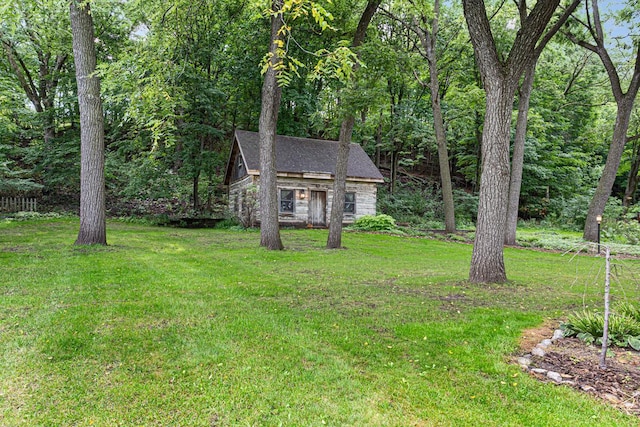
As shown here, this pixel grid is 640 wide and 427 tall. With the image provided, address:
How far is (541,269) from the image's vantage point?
27.1 ft

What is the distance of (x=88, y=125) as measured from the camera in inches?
348

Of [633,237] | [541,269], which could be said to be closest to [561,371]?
[541,269]

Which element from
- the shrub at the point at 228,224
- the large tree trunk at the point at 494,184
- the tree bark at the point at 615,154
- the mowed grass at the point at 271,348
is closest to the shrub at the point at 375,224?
the shrub at the point at 228,224

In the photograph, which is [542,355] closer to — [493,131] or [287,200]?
[493,131]

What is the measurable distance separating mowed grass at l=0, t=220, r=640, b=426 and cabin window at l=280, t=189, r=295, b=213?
475 inches

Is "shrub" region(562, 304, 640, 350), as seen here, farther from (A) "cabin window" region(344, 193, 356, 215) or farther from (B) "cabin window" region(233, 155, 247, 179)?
(B) "cabin window" region(233, 155, 247, 179)

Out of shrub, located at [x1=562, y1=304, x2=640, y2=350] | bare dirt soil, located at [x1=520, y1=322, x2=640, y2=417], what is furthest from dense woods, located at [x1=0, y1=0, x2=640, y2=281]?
bare dirt soil, located at [x1=520, y1=322, x2=640, y2=417]

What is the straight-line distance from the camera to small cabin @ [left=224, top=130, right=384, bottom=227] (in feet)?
60.5

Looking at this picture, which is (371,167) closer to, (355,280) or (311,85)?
(311,85)

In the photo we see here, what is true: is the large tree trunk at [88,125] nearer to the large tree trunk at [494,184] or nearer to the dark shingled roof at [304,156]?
the large tree trunk at [494,184]

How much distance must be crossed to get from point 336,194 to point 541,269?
214 inches

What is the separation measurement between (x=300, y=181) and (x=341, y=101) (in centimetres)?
932

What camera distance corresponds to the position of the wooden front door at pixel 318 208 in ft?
64.3

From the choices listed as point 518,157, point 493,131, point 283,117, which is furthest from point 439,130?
point 493,131
